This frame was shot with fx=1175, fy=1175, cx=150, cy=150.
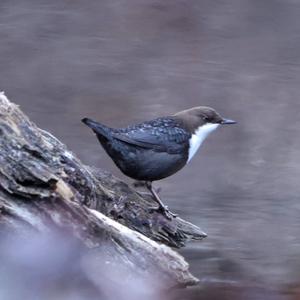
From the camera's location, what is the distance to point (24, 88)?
12.1 meters

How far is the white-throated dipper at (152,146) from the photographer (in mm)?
7979

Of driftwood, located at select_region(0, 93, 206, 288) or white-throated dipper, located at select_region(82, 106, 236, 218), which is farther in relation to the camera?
white-throated dipper, located at select_region(82, 106, 236, 218)

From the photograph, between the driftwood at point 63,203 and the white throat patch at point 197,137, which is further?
the white throat patch at point 197,137

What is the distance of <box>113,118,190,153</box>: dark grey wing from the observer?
8.03m

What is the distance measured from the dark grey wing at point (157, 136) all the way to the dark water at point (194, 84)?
82 cm

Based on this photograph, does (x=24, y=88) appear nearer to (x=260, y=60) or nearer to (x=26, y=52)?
(x=26, y=52)

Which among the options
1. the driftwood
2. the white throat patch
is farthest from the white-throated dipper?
the driftwood

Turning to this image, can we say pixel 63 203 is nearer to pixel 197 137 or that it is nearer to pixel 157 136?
pixel 157 136

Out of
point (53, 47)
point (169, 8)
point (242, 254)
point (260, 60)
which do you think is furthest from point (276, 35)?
point (242, 254)

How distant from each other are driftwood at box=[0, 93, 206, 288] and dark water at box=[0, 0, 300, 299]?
5.53ft

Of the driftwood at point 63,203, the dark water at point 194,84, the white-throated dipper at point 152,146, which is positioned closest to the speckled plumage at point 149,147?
the white-throated dipper at point 152,146

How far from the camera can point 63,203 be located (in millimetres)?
6230

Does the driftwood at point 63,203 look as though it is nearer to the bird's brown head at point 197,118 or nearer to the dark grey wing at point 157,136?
the dark grey wing at point 157,136

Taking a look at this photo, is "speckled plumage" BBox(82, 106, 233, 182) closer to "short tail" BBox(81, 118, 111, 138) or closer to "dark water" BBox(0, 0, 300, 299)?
"short tail" BBox(81, 118, 111, 138)
